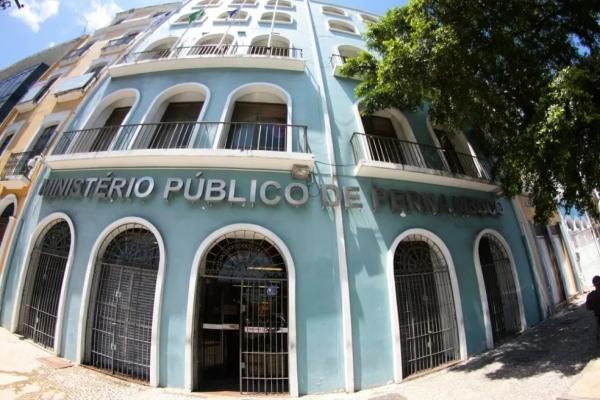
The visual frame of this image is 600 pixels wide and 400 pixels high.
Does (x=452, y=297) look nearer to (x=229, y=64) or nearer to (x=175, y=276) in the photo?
(x=175, y=276)

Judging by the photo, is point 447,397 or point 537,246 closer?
point 447,397

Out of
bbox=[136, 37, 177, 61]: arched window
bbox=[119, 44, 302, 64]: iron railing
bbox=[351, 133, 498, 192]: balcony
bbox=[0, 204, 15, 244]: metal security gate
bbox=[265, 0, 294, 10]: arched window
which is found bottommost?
bbox=[0, 204, 15, 244]: metal security gate

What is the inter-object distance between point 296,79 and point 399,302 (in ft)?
21.6

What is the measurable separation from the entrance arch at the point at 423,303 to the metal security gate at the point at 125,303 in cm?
543

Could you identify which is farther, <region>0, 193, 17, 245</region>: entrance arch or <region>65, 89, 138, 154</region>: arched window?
<region>0, 193, 17, 245</region>: entrance arch

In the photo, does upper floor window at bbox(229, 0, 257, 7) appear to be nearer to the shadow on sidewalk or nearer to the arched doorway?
the arched doorway

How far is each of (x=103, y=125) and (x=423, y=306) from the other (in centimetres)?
1076

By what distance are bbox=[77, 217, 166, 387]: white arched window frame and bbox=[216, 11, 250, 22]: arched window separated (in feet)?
28.5

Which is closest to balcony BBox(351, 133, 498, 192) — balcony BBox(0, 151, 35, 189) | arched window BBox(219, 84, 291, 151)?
arched window BBox(219, 84, 291, 151)

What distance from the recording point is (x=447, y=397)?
5.29 meters

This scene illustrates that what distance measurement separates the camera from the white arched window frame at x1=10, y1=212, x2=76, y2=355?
272 inches

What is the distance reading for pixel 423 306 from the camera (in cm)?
724

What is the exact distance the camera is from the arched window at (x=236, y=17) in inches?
447

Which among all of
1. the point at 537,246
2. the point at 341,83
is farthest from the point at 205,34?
the point at 537,246
